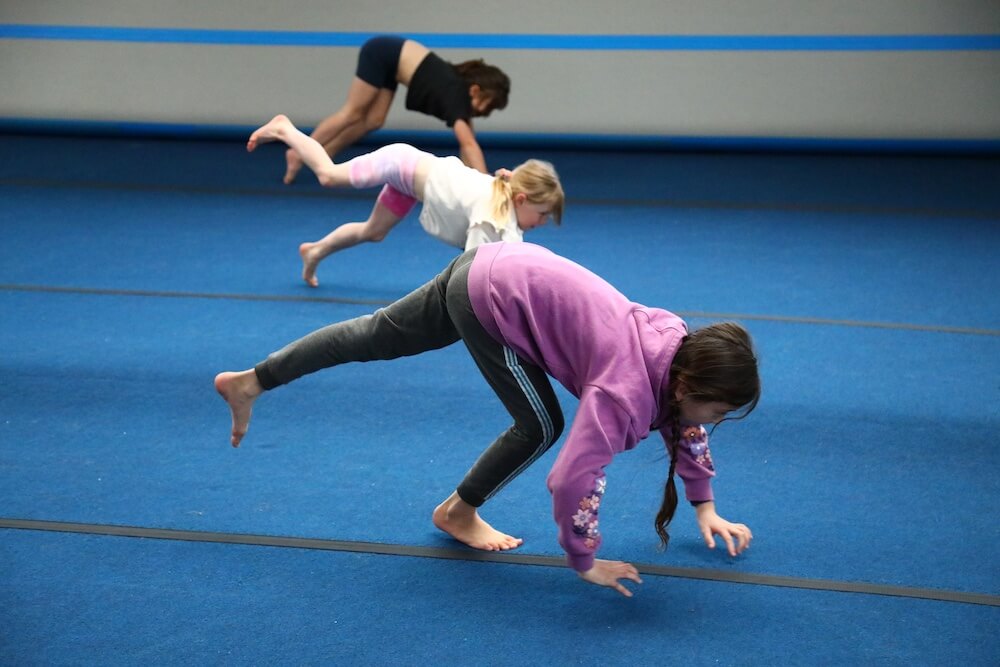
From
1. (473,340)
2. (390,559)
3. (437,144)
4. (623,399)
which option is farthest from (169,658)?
(437,144)

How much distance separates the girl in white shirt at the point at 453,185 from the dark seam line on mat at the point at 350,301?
62 centimetres

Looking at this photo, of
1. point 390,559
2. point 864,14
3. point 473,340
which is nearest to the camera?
point 473,340

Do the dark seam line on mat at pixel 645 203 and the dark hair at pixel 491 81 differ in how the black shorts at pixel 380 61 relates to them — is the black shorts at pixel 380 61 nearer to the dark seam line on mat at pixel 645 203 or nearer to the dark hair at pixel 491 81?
the dark hair at pixel 491 81

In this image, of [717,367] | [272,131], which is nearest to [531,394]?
[717,367]

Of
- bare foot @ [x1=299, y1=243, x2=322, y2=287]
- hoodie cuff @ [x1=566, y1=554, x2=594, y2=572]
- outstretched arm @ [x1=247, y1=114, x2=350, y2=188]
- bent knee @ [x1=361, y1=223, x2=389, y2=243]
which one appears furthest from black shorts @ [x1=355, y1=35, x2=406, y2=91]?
hoodie cuff @ [x1=566, y1=554, x2=594, y2=572]

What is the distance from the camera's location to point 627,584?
2.42m

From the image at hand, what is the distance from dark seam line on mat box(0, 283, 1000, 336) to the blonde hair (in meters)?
0.91

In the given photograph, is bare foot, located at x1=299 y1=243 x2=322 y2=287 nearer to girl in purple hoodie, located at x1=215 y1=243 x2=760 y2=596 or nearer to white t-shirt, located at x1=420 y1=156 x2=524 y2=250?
white t-shirt, located at x1=420 y1=156 x2=524 y2=250

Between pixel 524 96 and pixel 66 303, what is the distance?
12.2ft

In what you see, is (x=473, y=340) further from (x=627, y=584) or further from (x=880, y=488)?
(x=880, y=488)

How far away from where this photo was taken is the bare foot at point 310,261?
14.4 ft

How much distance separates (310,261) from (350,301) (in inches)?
10.8

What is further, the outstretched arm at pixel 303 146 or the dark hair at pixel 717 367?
the outstretched arm at pixel 303 146

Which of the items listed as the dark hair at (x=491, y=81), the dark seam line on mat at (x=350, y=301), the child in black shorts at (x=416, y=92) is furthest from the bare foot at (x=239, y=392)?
the dark hair at (x=491, y=81)
